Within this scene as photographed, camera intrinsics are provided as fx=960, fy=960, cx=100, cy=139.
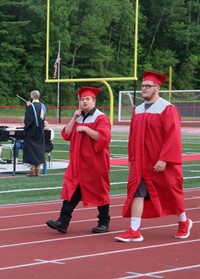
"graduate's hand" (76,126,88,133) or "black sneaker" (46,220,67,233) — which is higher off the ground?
"graduate's hand" (76,126,88,133)

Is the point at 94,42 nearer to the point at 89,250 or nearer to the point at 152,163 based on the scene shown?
the point at 152,163

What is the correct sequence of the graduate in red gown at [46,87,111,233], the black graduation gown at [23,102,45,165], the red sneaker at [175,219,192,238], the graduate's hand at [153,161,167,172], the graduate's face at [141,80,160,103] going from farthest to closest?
the black graduation gown at [23,102,45,165] < the graduate in red gown at [46,87,111,233] < the red sneaker at [175,219,192,238] < the graduate's face at [141,80,160,103] < the graduate's hand at [153,161,167,172]

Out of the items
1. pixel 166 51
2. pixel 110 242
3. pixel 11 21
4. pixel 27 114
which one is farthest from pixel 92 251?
pixel 166 51

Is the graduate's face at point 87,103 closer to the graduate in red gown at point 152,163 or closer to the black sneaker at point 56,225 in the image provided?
the graduate in red gown at point 152,163

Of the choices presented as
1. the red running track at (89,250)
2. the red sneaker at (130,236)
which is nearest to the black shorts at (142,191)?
the red sneaker at (130,236)

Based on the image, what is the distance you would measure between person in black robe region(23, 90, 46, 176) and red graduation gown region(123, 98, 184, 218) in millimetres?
7694

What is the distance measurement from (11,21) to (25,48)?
4.47 m

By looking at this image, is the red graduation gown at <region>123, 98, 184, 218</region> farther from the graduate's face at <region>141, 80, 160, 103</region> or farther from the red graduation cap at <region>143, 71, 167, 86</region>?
the red graduation cap at <region>143, 71, 167, 86</region>

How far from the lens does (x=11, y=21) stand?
6575 centimetres

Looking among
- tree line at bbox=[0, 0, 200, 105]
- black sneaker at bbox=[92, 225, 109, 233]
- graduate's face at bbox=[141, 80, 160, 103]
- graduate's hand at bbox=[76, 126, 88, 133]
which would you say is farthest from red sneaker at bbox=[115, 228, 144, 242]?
tree line at bbox=[0, 0, 200, 105]

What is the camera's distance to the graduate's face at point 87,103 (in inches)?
439

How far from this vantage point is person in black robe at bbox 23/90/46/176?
59.4 feet

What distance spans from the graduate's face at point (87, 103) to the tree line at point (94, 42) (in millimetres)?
21948

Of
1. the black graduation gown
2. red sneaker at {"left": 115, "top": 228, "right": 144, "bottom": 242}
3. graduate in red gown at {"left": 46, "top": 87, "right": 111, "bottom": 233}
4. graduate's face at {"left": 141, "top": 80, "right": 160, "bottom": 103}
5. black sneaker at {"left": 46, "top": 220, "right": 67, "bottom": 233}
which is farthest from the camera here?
the black graduation gown
